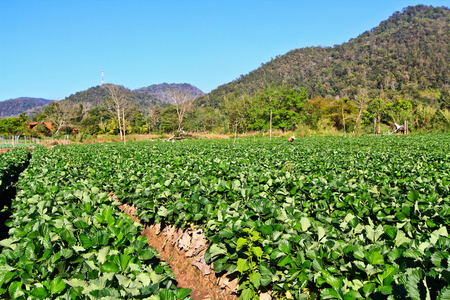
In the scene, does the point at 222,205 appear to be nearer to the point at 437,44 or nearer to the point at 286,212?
the point at 286,212

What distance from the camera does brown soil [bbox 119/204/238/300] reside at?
3.33 metres

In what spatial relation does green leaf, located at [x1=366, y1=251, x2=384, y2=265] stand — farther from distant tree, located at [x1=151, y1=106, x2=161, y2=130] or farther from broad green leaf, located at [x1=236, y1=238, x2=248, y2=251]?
distant tree, located at [x1=151, y1=106, x2=161, y2=130]

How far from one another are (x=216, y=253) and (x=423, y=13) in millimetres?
206201

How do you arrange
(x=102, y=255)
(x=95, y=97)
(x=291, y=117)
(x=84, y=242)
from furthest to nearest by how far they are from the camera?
1. (x=95, y=97)
2. (x=291, y=117)
3. (x=84, y=242)
4. (x=102, y=255)

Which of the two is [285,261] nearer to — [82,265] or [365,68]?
[82,265]

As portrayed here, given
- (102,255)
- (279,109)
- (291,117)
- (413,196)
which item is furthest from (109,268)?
(279,109)

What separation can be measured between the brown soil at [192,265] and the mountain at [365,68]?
61208 millimetres

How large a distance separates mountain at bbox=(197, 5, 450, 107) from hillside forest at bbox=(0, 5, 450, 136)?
305 mm

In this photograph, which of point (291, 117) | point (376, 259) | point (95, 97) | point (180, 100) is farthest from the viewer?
point (95, 97)

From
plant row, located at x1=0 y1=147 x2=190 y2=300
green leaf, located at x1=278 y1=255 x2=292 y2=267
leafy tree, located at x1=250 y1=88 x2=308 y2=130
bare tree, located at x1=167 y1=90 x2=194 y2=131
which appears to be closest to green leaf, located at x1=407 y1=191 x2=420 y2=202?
green leaf, located at x1=278 y1=255 x2=292 y2=267

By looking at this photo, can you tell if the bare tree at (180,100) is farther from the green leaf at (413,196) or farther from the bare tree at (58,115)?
the green leaf at (413,196)

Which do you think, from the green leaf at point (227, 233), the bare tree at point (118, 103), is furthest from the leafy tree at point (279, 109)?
the green leaf at point (227, 233)

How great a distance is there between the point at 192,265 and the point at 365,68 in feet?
352

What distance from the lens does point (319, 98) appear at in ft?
174
